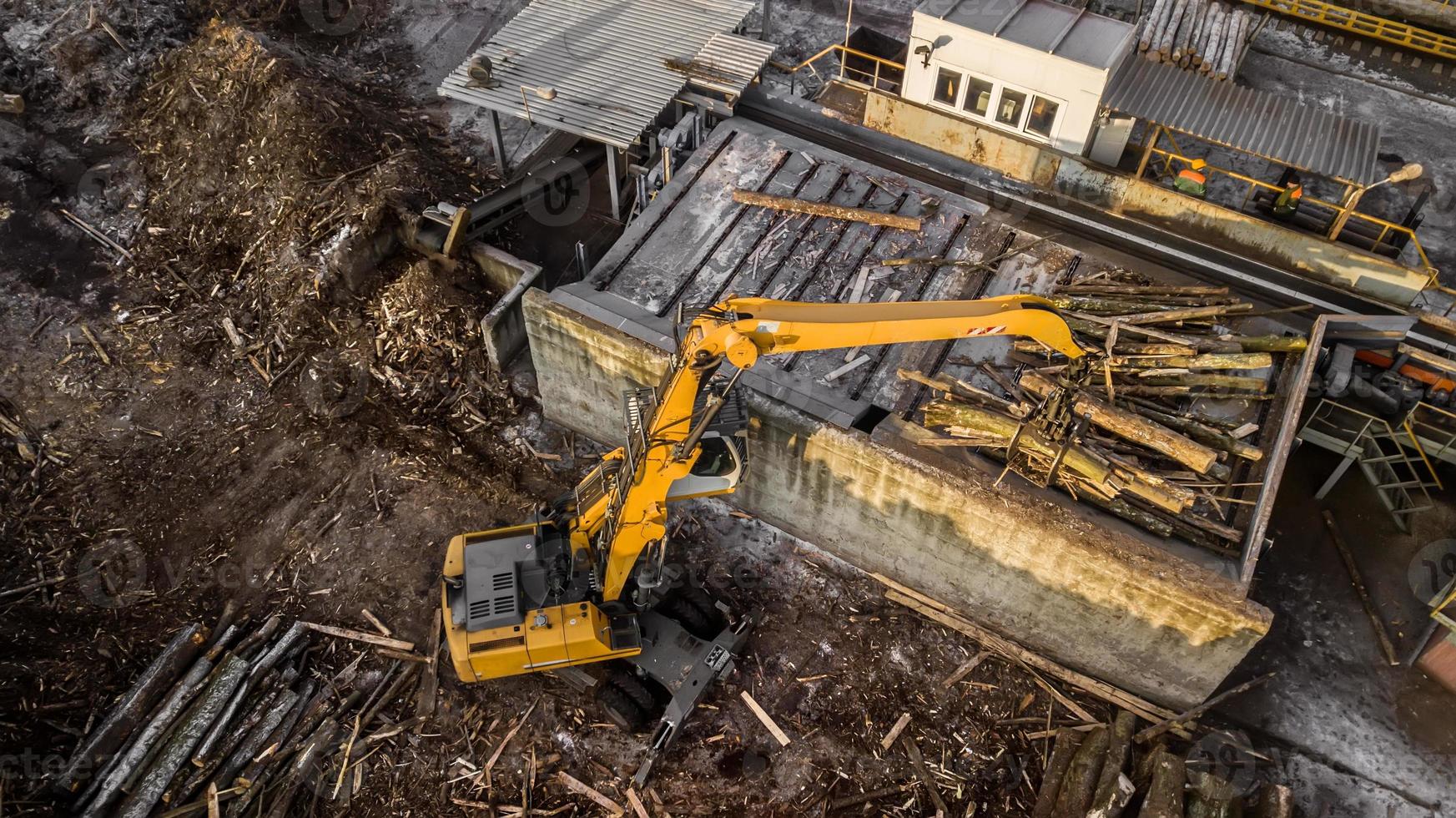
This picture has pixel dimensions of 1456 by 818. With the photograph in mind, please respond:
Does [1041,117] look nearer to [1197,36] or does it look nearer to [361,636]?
[1197,36]

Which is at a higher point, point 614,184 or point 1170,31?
point 1170,31

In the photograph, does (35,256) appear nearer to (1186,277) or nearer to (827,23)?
(827,23)

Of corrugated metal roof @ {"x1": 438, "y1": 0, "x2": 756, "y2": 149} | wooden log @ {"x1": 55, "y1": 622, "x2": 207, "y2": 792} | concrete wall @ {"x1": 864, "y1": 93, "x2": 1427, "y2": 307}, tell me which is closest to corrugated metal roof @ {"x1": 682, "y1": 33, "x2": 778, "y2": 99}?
corrugated metal roof @ {"x1": 438, "y1": 0, "x2": 756, "y2": 149}

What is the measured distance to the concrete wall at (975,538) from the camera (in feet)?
44.7

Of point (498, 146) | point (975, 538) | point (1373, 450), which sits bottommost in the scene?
point (975, 538)

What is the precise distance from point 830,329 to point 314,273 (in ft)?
39.0

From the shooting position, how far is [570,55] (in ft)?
65.7

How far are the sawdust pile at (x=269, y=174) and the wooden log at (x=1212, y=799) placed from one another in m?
17.3

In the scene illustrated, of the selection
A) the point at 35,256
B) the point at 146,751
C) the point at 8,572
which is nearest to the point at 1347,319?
the point at 146,751

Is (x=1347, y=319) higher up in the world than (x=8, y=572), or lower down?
higher up

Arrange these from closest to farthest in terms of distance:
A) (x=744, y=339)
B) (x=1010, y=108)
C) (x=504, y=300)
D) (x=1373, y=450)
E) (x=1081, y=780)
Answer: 1. (x=744, y=339)
2. (x=1081, y=780)
3. (x=1373, y=450)
4. (x=1010, y=108)
5. (x=504, y=300)

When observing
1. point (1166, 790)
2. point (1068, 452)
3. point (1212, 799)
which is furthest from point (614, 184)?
point (1212, 799)

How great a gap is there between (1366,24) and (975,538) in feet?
68.3

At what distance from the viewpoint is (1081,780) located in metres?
14.0
